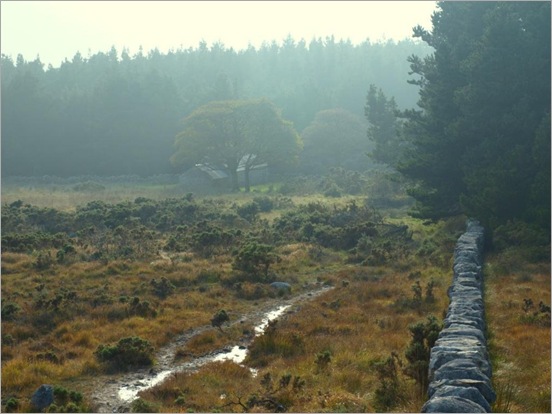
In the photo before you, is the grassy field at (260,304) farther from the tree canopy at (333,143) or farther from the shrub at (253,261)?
the tree canopy at (333,143)

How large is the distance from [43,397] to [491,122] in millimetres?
23164

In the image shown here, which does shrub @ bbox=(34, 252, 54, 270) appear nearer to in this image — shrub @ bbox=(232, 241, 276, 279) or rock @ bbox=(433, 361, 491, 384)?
shrub @ bbox=(232, 241, 276, 279)

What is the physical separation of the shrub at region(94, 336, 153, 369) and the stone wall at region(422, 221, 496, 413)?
7591mm

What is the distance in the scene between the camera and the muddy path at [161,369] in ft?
41.4

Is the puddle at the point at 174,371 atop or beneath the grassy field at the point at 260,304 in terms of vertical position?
beneath

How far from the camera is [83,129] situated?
8588 cm

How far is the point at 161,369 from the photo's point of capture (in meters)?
14.8

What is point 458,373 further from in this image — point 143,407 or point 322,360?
point 143,407

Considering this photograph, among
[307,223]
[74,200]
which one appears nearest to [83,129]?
[74,200]

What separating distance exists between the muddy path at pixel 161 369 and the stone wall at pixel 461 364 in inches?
238

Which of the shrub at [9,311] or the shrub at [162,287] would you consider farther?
the shrub at [162,287]

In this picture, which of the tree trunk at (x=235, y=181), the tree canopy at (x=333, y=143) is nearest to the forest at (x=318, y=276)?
the tree trunk at (x=235, y=181)

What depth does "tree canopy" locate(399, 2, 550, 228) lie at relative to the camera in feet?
81.5

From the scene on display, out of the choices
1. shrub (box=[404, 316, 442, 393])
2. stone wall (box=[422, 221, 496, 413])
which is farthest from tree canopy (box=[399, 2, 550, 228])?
shrub (box=[404, 316, 442, 393])
